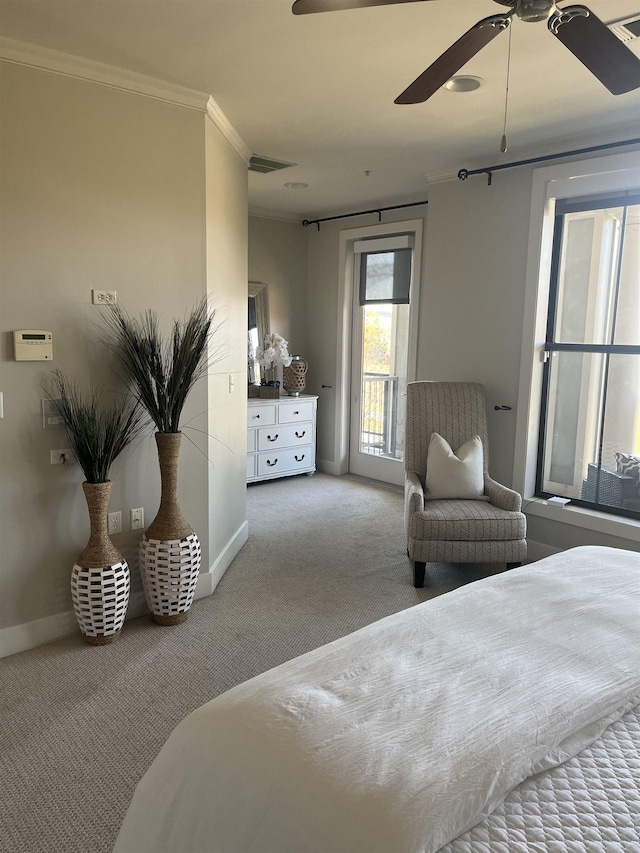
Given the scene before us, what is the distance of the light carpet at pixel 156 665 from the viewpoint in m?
1.89

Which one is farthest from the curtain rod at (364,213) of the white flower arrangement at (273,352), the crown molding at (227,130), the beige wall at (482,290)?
the crown molding at (227,130)

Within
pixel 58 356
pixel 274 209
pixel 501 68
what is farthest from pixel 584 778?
pixel 274 209

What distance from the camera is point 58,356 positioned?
2.73 metres

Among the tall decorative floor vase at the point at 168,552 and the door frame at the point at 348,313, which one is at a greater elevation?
the door frame at the point at 348,313

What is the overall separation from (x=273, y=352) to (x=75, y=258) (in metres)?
3.09

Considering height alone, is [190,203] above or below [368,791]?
above

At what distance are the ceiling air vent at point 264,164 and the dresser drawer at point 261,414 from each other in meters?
1.99

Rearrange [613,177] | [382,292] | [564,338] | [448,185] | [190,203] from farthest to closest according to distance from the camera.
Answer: [382,292], [448,185], [564,338], [613,177], [190,203]

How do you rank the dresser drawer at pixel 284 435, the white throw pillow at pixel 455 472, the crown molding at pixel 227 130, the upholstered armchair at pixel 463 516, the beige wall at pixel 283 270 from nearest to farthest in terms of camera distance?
the crown molding at pixel 227 130 → the upholstered armchair at pixel 463 516 → the white throw pillow at pixel 455 472 → the dresser drawer at pixel 284 435 → the beige wall at pixel 283 270

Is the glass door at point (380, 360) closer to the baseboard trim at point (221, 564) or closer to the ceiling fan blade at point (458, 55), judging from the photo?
the baseboard trim at point (221, 564)

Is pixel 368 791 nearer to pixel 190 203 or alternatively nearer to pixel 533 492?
pixel 190 203

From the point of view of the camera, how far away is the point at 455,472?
12.2 feet

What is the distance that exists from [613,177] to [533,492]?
197 centimetres

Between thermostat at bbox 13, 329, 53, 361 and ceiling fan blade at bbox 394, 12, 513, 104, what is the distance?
1.76 metres
